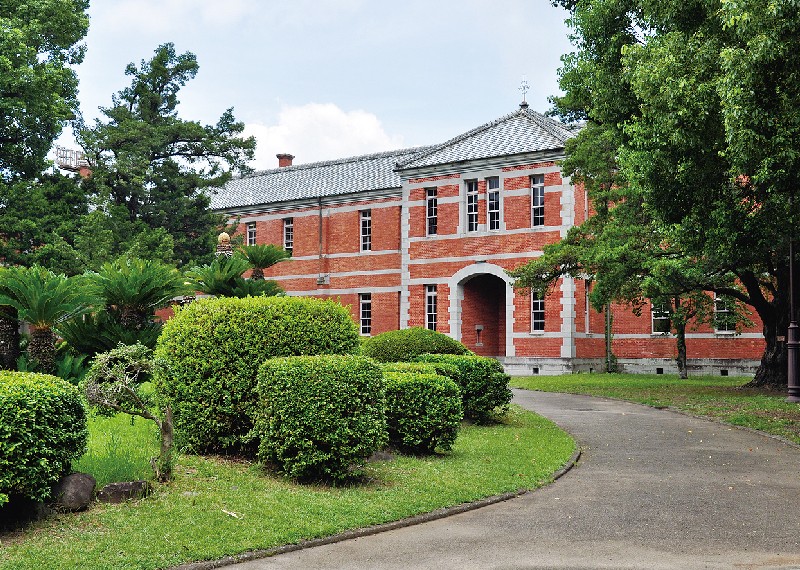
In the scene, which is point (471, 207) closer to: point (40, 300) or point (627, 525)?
point (40, 300)

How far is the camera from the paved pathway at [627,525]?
5.88 m

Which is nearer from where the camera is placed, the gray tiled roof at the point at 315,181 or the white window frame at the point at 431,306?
the white window frame at the point at 431,306

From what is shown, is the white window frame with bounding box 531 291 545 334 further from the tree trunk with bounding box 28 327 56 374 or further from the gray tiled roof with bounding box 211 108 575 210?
the tree trunk with bounding box 28 327 56 374

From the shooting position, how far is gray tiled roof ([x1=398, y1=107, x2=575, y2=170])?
31234 millimetres

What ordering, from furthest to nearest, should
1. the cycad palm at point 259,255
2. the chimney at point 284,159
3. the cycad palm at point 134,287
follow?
the chimney at point 284,159 < the cycad palm at point 259,255 < the cycad palm at point 134,287

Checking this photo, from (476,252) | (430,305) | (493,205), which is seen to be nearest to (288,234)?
(430,305)

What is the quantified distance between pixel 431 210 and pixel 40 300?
1032 inches

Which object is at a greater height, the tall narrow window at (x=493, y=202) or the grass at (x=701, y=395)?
the tall narrow window at (x=493, y=202)

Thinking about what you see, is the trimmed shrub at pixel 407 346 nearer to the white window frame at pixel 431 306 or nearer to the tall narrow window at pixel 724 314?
the tall narrow window at pixel 724 314

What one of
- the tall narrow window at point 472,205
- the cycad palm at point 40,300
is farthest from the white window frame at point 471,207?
the cycad palm at point 40,300

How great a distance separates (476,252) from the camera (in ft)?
107

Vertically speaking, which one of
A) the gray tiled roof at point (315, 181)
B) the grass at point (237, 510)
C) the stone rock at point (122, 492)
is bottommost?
the grass at point (237, 510)

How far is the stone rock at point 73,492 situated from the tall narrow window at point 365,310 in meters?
30.7

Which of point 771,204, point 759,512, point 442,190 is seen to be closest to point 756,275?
point 771,204
